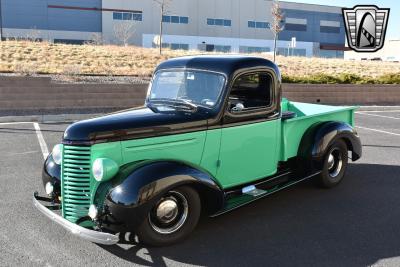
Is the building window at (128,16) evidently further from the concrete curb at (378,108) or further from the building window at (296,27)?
the concrete curb at (378,108)

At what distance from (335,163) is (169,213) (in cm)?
315

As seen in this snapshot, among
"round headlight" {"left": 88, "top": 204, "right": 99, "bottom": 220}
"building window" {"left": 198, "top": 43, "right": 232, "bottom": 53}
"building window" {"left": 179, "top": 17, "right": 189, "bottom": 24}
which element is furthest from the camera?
"building window" {"left": 179, "top": 17, "right": 189, "bottom": 24}

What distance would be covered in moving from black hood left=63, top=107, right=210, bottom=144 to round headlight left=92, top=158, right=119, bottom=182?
214mm

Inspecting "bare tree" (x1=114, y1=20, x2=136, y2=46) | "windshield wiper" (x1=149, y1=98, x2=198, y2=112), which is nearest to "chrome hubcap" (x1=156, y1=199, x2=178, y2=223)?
"windshield wiper" (x1=149, y1=98, x2=198, y2=112)

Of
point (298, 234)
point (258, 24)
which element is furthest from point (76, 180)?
point (258, 24)

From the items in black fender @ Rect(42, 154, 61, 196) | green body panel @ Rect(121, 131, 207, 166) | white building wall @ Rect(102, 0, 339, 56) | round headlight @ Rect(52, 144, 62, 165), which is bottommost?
black fender @ Rect(42, 154, 61, 196)

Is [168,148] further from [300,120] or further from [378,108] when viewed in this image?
[378,108]

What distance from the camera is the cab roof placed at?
16.3ft

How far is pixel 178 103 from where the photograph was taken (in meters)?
4.93

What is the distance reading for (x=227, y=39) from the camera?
205 ft

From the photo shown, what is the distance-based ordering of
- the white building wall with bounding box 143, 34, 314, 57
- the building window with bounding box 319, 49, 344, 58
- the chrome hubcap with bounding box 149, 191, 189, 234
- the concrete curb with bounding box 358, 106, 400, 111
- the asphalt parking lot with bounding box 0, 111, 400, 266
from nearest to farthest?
the asphalt parking lot with bounding box 0, 111, 400, 266 → the chrome hubcap with bounding box 149, 191, 189, 234 → the concrete curb with bounding box 358, 106, 400, 111 → the white building wall with bounding box 143, 34, 314, 57 → the building window with bounding box 319, 49, 344, 58

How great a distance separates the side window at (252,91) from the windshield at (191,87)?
0.23 meters

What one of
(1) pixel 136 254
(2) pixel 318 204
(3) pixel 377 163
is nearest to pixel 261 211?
(2) pixel 318 204

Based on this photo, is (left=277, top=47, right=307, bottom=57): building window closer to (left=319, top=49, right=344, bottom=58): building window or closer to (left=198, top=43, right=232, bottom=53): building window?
(left=319, top=49, right=344, bottom=58): building window
